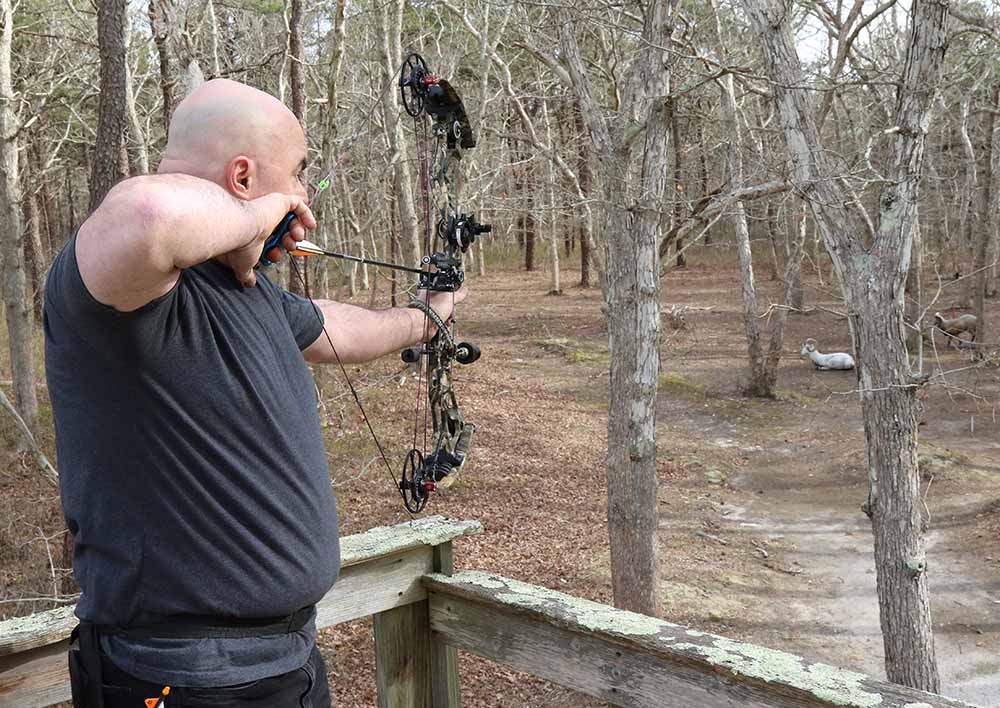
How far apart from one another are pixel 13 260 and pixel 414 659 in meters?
9.47

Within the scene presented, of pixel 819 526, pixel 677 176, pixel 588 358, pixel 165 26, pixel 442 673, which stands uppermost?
pixel 165 26

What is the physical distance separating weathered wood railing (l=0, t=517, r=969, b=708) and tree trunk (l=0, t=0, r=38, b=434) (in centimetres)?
912

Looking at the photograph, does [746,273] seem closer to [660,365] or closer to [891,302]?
[660,365]

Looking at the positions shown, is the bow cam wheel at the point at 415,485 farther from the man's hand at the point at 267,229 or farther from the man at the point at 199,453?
the man's hand at the point at 267,229

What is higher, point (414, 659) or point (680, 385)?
point (414, 659)

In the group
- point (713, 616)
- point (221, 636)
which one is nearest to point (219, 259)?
point (221, 636)

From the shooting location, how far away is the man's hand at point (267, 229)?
155 cm

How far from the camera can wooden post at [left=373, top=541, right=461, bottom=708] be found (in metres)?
2.49

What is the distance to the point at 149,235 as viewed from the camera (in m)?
1.31

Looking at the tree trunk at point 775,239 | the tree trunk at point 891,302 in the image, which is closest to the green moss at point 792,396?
the tree trunk at point 775,239

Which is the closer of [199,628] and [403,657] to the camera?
[199,628]

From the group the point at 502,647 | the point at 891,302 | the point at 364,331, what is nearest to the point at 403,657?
the point at 502,647

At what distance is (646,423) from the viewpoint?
6.29m

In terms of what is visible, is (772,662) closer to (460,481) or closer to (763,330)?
(460,481)
